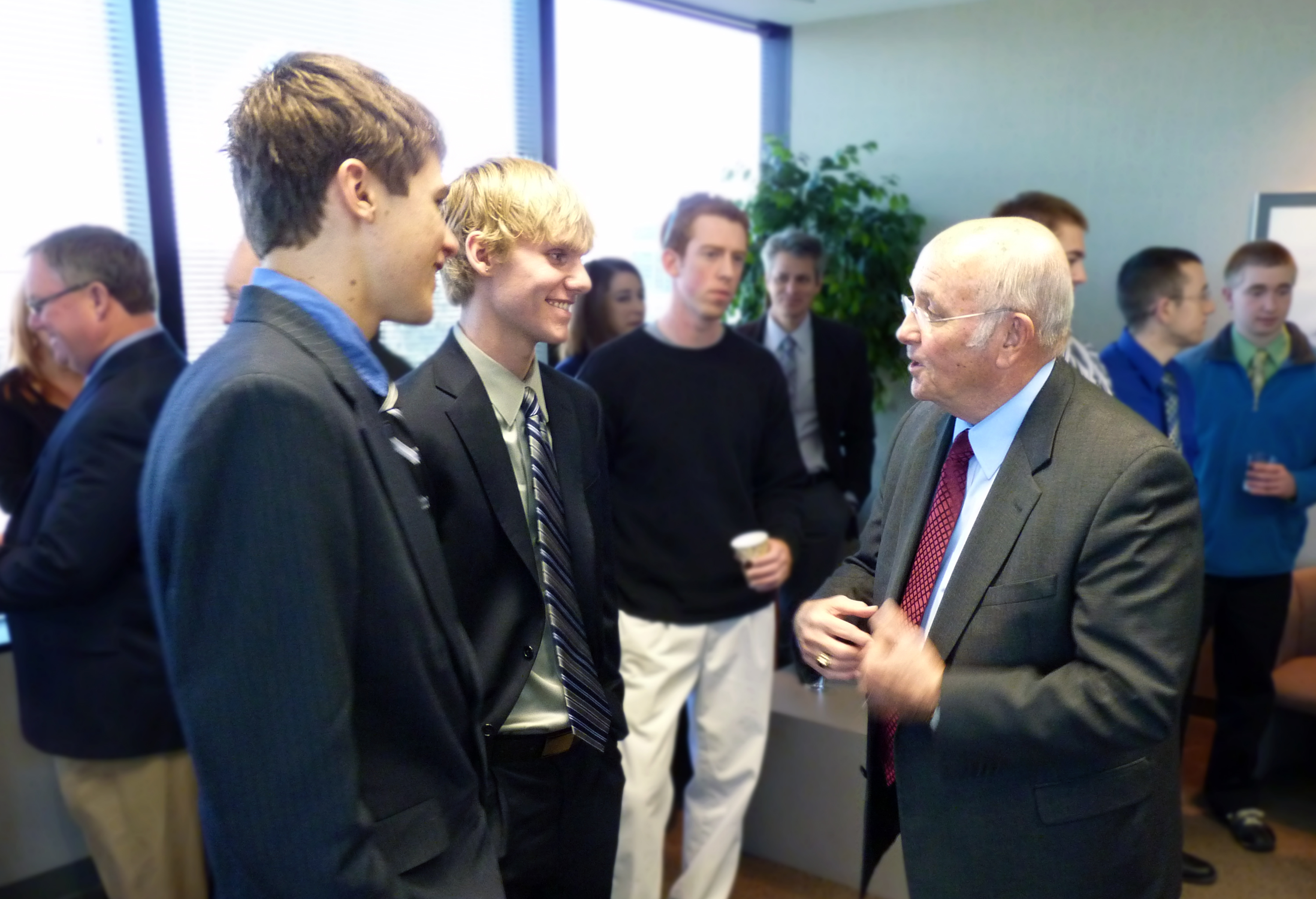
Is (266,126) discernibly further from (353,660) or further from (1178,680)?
(1178,680)

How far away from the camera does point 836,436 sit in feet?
Answer: 12.1

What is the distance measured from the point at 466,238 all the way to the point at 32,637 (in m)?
1.57

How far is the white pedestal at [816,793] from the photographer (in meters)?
2.79

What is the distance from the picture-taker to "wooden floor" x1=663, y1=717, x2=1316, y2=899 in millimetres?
2875

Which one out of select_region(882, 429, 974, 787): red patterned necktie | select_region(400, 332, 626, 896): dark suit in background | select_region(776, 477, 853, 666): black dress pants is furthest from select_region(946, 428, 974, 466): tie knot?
select_region(776, 477, 853, 666): black dress pants

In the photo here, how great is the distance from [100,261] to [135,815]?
4.42 ft

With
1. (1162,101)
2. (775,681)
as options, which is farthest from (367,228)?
(1162,101)

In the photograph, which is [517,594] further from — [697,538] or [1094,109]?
[1094,109]

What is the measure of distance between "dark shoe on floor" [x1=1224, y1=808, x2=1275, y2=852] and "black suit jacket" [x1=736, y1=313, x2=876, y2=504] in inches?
62.1

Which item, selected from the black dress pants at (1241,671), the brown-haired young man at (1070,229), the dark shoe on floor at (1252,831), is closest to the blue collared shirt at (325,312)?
the brown-haired young man at (1070,229)

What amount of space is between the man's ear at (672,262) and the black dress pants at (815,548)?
3.22 ft

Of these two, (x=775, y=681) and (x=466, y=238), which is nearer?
(x=466, y=238)

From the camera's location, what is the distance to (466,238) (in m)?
1.64

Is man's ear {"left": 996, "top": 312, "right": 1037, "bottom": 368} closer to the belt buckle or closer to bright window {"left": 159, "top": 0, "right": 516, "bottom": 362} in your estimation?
the belt buckle
